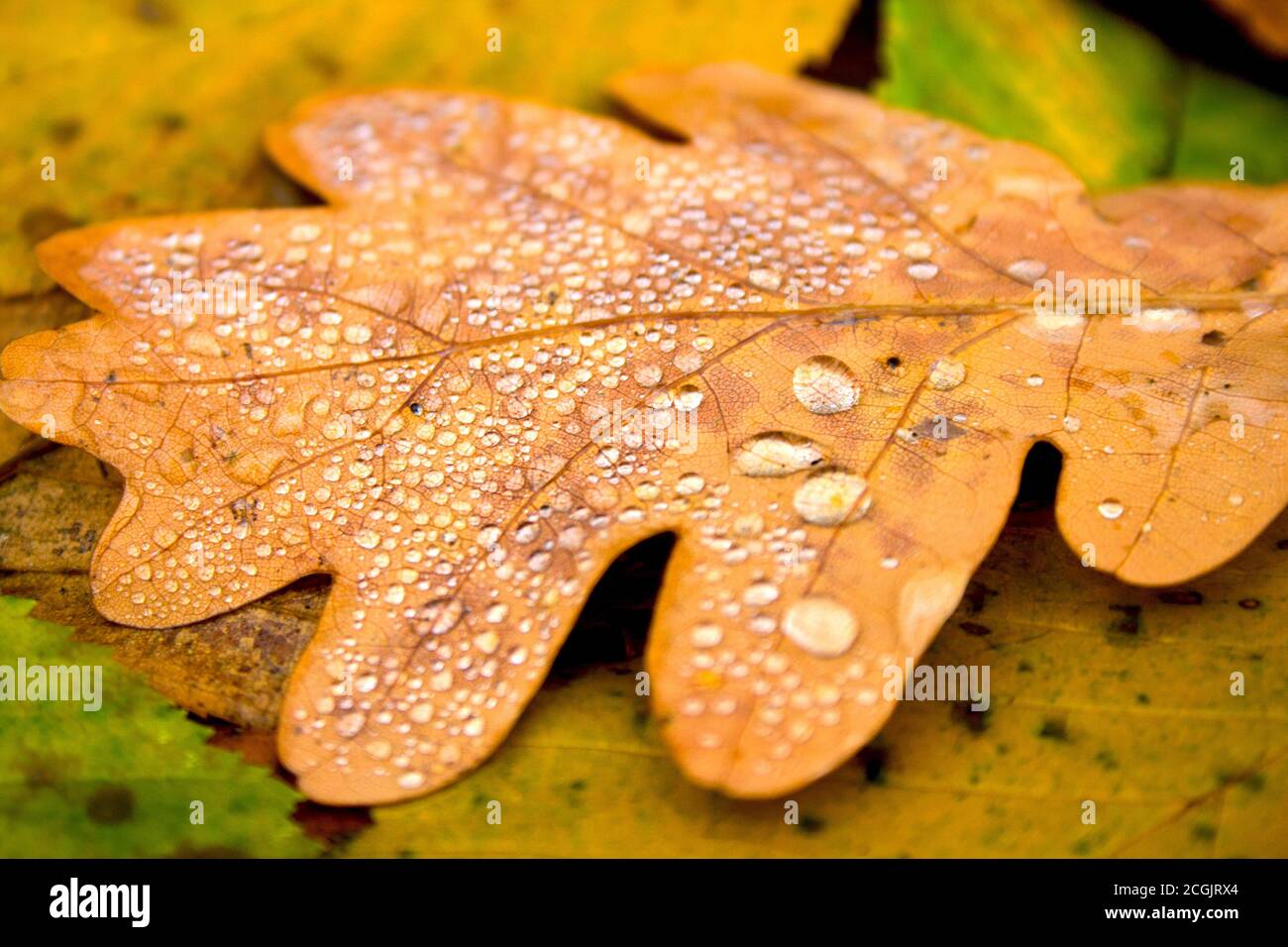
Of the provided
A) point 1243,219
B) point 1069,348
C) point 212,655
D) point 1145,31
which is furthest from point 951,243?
point 212,655

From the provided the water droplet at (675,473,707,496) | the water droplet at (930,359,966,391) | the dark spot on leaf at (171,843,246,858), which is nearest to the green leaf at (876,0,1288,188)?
the water droplet at (930,359,966,391)

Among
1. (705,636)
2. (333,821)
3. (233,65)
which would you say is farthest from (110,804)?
(233,65)

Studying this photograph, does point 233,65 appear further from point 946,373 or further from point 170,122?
point 946,373

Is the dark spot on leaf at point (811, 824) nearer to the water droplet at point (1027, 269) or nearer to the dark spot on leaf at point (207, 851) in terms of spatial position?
the dark spot on leaf at point (207, 851)

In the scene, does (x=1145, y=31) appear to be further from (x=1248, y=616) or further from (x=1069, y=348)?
(x=1248, y=616)

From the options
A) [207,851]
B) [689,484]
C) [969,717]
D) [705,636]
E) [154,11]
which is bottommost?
[207,851]
